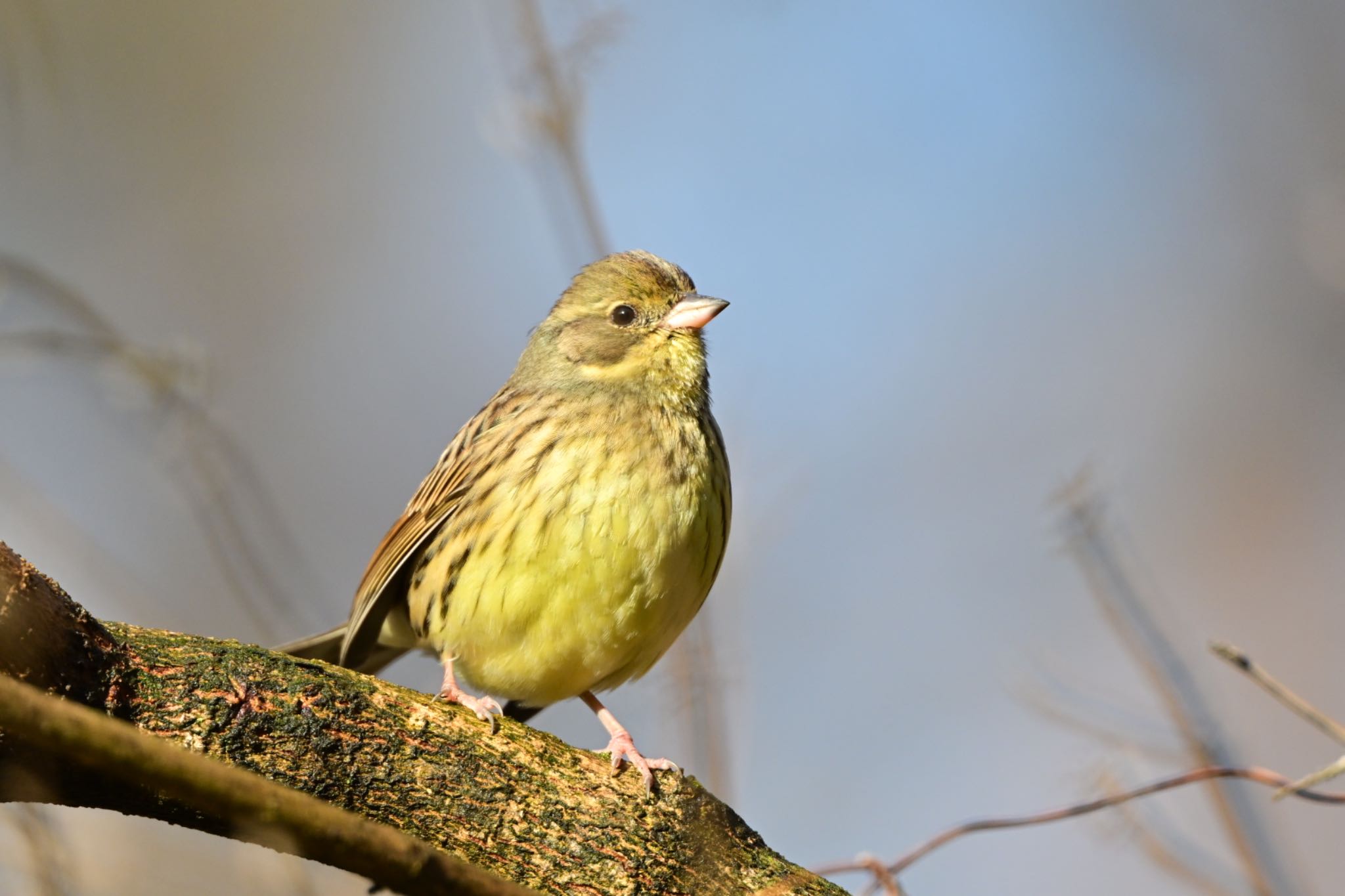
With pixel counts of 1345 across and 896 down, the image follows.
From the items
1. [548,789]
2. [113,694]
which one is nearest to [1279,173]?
[548,789]

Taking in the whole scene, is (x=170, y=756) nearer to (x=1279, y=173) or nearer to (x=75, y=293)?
(x=75, y=293)

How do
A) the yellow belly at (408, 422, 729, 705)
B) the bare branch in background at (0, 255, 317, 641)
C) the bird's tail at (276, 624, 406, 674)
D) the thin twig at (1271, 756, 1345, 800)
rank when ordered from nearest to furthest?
1. the thin twig at (1271, 756, 1345, 800)
2. the bare branch in background at (0, 255, 317, 641)
3. the yellow belly at (408, 422, 729, 705)
4. the bird's tail at (276, 624, 406, 674)

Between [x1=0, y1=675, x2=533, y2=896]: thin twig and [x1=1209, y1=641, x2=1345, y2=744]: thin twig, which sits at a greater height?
[x1=1209, y1=641, x2=1345, y2=744]: thin twig

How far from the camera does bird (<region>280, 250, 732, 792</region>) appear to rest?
13.9 feet

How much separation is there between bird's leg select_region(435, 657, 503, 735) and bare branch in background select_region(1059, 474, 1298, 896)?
1793mm

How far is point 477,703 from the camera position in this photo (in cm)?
407

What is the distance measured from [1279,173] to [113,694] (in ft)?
28.2

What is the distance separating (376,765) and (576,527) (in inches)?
51.0

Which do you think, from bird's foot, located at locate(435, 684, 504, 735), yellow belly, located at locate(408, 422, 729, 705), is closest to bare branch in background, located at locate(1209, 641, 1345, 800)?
bird's foot, located at locate(435, 684, 504, 735)

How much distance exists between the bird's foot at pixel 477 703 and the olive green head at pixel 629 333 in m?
1.20

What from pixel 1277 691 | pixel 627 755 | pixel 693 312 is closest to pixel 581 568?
pixel 627 755

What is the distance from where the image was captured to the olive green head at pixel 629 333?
4918 mm

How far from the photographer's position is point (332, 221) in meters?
9.47

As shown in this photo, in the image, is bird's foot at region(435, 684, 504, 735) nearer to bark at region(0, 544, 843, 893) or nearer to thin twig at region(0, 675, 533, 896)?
bark at region(0, 544, 843, 893)
